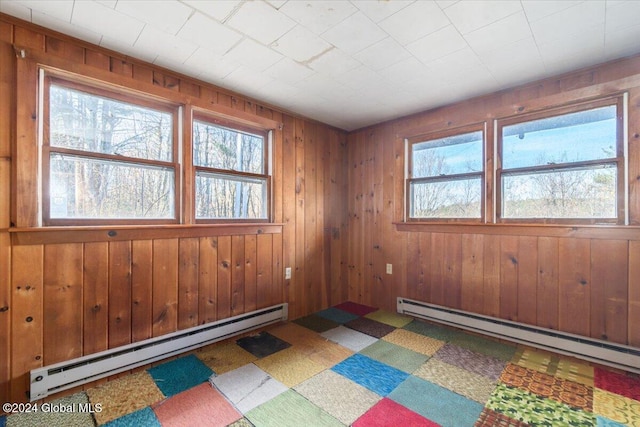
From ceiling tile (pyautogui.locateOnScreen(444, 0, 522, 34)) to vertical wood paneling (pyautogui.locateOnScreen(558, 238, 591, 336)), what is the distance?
1.74 metres

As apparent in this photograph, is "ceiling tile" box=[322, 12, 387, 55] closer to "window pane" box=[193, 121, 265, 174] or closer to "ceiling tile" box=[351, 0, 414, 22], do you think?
"ceiling tile" box=[351, 0, 414, 22]

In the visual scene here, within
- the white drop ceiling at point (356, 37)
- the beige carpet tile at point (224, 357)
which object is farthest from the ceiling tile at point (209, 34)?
the beige carpet tile at point (224, 357)

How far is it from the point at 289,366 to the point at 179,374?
2.53ft

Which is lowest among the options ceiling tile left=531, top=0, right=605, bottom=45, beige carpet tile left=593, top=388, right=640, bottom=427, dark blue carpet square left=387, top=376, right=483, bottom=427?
dark blue carpet square left=387, top=376, right=483, bottom=427

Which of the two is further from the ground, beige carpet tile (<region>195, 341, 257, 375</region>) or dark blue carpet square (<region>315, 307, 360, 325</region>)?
beige carpet tile (<region>195, 341, 257, 375</region>)

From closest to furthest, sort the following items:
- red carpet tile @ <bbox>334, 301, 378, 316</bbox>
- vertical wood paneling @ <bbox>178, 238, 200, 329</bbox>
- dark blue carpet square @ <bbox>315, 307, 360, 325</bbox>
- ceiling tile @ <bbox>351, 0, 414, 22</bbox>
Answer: ceiling tile @ <bbox>351, 0, 414, 22</bbox>, vertical wood paneling @ <bbox>178, 238, 200, 329</bbox>, dark blue carpet square @ <bbox>315, 307, 360, 325</bbox>, red carpet tile @ <bbox>334, 301, 378, 316</bbox>

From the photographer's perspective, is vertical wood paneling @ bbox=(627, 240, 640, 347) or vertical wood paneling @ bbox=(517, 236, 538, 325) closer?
vertical wood paneling @ bbox=(627, 240, 640, 347)

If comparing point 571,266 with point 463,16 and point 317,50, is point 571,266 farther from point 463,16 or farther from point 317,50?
point 317,50

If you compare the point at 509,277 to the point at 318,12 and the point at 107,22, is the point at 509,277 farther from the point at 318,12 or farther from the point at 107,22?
the point at 107,22

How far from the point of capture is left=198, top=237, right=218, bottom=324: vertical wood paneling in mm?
2344

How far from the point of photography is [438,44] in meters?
1.83

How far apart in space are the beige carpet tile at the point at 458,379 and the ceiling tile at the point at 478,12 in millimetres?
2255

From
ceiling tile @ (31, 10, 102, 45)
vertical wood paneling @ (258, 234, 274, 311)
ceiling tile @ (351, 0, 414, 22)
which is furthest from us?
vertical wood paneling @ (258, 234, 274, 311)

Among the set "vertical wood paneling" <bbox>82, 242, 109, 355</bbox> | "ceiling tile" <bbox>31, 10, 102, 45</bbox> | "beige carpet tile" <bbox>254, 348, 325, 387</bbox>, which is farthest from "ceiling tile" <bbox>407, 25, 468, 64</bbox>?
"vertical wood paneling" <bbox>82, 242, 109, 355</bbox>
